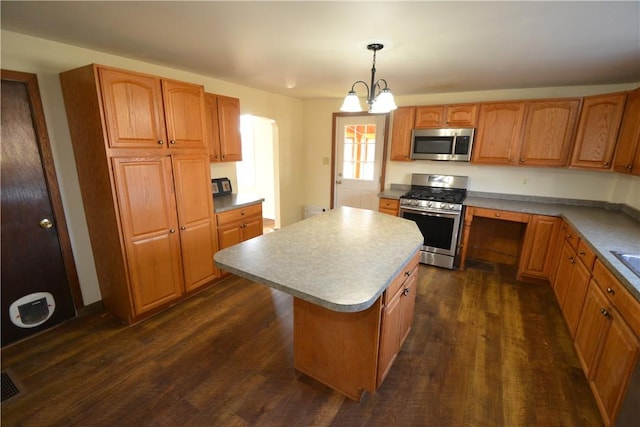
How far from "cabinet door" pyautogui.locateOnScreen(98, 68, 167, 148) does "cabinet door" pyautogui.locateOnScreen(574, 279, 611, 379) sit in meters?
3.31

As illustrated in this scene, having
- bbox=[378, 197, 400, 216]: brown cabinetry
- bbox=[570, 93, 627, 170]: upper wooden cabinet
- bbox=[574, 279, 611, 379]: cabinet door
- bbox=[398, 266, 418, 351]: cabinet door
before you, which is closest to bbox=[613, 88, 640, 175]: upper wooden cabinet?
bbox=[570, 93, 627, 170]: upper wooden cabinet

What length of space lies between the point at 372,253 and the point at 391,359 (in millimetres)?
815

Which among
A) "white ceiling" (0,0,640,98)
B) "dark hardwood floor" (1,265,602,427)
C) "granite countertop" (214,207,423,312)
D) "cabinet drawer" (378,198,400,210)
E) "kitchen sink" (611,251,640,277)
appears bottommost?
"dark hardwood floor" (1,265,602,427)

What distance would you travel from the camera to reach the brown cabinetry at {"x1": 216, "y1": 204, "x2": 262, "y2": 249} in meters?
3.04

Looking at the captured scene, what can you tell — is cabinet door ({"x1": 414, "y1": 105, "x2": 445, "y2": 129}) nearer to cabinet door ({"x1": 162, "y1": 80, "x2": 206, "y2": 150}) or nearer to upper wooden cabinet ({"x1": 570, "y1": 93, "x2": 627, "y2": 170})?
upper wooden cabinet ({"x1": 570, "y1": 93, "x2": 627, "y2": 170})

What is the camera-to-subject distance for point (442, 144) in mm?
3645

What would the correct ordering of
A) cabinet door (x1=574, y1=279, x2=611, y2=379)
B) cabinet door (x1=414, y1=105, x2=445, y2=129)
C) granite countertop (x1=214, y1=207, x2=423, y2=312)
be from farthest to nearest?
cabinet door (x1=414, y1=105, x2=445, y2=129) → cabinet door (x1=574, y1=279, x2=611, y2=379) → granite countertop (x1=214, y1=207, x2=423, y2=312)

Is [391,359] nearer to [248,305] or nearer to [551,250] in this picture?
[248,305]

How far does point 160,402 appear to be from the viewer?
5.63 feet

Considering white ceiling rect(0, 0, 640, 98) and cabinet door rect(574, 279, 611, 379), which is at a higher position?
white ceiling rect(0, 0, 640, 98)

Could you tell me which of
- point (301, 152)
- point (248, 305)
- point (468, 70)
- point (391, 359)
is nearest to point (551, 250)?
point (468, 70)

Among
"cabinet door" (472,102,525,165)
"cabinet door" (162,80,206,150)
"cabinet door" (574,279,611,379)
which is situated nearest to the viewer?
"cabinet door" (574,279,611,379)

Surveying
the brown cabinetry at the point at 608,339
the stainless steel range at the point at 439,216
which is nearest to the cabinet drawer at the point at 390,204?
the stainless steel range at the point at 439,216

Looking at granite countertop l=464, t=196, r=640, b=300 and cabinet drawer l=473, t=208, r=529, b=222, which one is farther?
cabinet drawer l=473, t=208, r=529, b=222
